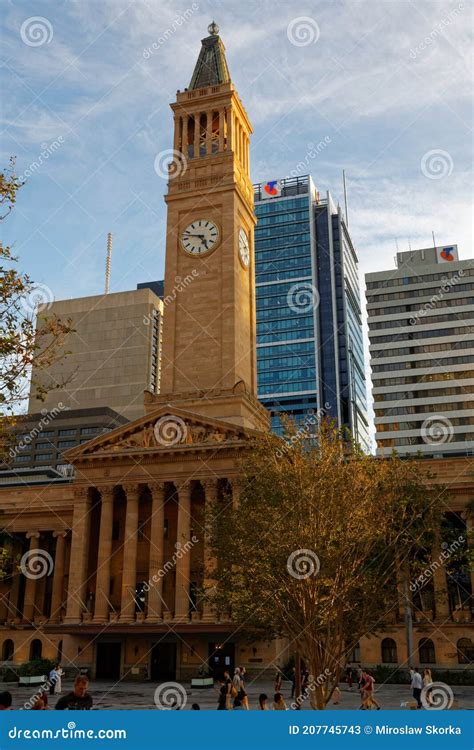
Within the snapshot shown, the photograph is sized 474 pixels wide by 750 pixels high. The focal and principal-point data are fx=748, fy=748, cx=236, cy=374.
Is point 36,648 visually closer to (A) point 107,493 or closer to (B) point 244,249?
(A) point 107,493

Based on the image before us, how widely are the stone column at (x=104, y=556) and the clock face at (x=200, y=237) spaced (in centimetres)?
2440

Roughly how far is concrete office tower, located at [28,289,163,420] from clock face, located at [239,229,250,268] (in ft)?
232

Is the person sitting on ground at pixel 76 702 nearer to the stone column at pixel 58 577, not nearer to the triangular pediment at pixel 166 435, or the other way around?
the triangular pediment at pixel 166 435

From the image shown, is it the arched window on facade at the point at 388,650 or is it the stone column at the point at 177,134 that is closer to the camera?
the arched window on facade at the point at 388,650

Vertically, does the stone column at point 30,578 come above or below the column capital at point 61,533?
below

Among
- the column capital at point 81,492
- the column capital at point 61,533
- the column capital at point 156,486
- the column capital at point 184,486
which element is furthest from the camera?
the column capital at point 61,533

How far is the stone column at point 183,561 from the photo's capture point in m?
53.4

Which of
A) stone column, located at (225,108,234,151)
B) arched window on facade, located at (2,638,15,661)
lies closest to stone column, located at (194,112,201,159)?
stone column, located at (225,108,234,151)

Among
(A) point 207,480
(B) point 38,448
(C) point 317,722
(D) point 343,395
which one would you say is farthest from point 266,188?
(C) point 317,722

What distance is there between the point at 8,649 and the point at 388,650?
105 ft

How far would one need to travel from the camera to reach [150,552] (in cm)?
5606

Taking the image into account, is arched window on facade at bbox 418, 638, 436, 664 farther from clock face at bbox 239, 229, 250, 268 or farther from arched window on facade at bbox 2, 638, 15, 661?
clock face at bbox 239, 229, 250, 268

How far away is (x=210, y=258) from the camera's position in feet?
227

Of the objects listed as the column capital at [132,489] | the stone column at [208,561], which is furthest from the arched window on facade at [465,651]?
the column capital at [132,489]
